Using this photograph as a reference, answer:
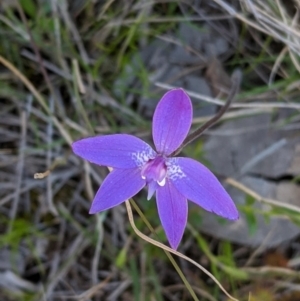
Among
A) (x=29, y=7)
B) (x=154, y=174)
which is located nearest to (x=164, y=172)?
(x=154, y=174)

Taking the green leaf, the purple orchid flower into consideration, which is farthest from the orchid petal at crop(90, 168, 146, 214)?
the green leaf

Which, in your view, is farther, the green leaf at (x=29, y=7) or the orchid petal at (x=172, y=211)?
the green leaf at (x=29, y=7)

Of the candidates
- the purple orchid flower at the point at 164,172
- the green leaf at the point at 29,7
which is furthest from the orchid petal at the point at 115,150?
the green leaf at the point at 29,7

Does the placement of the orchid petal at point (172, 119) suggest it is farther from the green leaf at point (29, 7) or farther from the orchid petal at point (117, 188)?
the green leaf at point (29, 7)

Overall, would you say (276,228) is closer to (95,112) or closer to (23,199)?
(95,112)

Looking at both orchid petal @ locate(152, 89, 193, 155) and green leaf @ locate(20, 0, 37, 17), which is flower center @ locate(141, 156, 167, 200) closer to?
orchid petal @ locate(152, 89, 193, 155)
